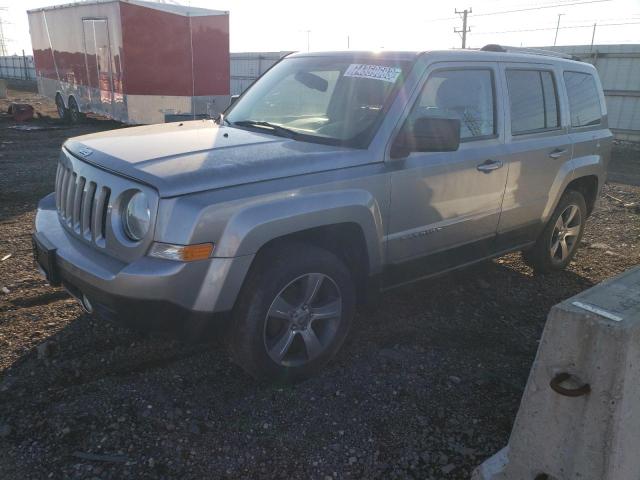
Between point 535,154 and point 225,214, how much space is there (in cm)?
281

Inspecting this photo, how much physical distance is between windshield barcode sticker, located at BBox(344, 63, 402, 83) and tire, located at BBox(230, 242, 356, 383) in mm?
1265

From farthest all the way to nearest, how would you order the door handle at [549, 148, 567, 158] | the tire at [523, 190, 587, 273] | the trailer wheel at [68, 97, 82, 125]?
the trailer wheel at [68, 97, 82, 125], the tire at [523, 190, 587, 273], the door handle at [549, 148, 567, 158]

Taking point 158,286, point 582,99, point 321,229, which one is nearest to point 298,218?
point 321,229

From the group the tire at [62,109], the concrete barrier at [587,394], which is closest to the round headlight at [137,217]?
the concrete barrier at [587,394]

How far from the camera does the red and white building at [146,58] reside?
1134 cm

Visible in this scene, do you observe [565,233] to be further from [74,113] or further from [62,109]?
[62,109]

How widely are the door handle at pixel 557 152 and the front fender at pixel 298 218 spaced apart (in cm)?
206

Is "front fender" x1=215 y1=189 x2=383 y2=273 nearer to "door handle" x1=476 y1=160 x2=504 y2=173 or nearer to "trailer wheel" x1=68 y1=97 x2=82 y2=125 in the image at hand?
"door handle" x1=476 y1=160 x2=504 y2=173

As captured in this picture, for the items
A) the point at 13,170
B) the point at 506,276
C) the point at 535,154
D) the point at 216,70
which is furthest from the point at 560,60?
the point at 216,70

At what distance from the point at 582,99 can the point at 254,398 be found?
4029 mm

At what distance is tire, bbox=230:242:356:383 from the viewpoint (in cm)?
279

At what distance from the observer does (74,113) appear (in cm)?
1462

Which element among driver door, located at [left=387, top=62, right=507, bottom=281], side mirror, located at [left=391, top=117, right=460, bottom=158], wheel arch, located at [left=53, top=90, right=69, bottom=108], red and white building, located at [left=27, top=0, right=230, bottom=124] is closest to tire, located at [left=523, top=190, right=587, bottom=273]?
driver door, located at [left=387, top=62, right=507, bottom=281]

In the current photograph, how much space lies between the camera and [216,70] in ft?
41.6
